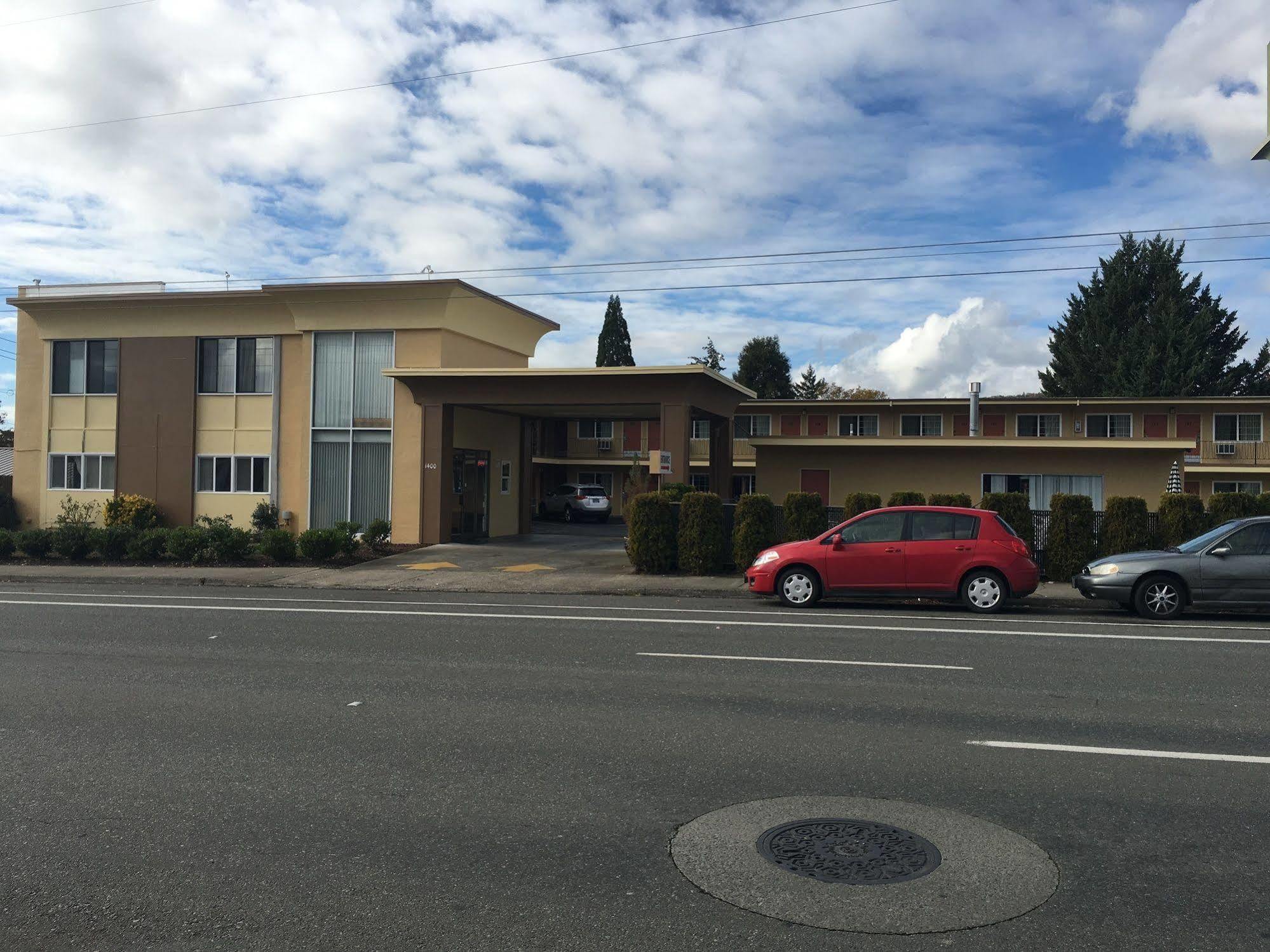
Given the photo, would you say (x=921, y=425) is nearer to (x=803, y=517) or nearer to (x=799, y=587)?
(x=803, y=517)

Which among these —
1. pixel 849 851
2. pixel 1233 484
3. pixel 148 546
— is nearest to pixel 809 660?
pixel 849 851

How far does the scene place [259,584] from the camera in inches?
745

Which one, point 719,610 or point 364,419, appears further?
point 364,419

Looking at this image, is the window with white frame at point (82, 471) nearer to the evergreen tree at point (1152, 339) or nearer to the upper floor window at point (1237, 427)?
the upper floor window at point (1237, 427)

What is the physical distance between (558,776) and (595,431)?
146ft

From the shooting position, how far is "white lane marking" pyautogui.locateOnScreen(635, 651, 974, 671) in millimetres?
9797

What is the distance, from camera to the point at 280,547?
21.9 metres

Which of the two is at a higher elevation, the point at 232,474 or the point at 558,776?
the point at 232,474

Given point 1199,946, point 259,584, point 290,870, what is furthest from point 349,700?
point 259,584

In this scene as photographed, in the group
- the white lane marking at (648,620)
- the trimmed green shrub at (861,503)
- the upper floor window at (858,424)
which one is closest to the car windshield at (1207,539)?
the white lane marking at (648,620)

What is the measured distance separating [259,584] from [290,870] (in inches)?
603

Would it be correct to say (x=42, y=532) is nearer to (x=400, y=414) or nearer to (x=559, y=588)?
(x=400, y=414)

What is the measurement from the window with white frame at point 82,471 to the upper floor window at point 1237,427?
135 ft

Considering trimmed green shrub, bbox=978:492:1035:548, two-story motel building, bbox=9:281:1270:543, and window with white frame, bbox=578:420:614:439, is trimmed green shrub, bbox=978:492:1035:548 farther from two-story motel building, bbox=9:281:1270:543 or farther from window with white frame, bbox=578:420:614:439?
window with white frame, bbox=578:420:614:439
